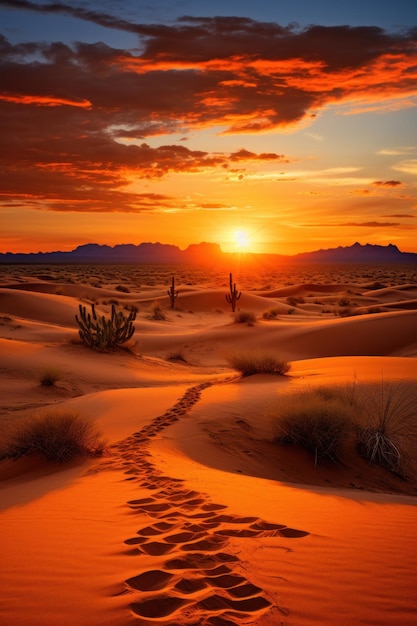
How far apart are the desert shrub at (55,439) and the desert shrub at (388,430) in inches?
158

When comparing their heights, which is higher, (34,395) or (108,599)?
(108,599)

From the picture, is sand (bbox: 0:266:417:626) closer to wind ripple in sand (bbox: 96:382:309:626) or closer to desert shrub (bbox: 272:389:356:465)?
wind ripple in sand (bbox: 96:382:309:626)

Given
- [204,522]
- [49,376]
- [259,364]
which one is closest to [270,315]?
[259,364]

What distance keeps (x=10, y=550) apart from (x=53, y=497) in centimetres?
150

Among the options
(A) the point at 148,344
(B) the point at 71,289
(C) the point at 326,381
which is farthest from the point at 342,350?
(B) the point at 71,289

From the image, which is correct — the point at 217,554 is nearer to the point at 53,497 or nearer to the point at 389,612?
the point at 389,612

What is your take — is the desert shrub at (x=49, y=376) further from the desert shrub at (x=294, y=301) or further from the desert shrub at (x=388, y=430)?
the desert shrub at (x=294, y=301)

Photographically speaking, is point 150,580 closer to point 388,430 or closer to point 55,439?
point 55,439

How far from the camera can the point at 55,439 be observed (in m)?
7.51

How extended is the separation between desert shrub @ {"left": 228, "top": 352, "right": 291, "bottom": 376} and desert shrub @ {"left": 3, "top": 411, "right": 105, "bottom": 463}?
690cm

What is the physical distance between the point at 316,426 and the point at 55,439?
3751 mm

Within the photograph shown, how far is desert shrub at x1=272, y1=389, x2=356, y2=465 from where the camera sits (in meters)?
8.14

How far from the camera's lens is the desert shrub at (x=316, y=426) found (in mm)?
8141

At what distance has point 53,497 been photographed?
18.4 feet
